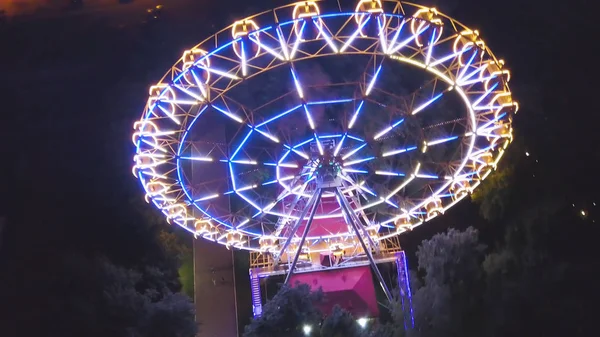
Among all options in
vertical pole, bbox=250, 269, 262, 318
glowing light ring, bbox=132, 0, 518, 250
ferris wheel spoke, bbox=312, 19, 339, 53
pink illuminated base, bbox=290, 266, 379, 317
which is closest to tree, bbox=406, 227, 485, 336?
glowing light ring, bbox=132, 0, 518, 250

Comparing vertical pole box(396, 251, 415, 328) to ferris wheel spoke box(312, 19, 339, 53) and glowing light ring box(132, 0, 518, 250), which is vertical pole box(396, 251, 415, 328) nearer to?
glowing light ring box(132, 0, 518, 250)

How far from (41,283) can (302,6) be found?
14.4m

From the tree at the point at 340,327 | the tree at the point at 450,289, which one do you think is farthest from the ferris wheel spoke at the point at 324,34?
the tree at the point at 340,327

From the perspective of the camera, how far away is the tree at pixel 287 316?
58.0 feet

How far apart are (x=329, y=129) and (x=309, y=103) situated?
15.0 ft

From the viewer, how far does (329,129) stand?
A: 69.3 ft

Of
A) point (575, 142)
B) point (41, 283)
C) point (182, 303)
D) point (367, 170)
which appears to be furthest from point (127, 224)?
point (575, 142)

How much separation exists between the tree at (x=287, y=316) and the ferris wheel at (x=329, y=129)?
3844 millimetres

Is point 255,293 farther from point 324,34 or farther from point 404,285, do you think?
point 324,34

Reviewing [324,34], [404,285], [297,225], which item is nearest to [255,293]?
[297,225]

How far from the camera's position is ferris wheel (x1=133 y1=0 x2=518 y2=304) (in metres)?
15.5

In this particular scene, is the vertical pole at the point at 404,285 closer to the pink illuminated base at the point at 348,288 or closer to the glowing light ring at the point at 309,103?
the glowing light ring at the point at 309,103

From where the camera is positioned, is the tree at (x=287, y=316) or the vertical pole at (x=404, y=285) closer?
the tree at (x=287, y=316)

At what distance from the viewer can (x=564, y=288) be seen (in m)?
17.9
